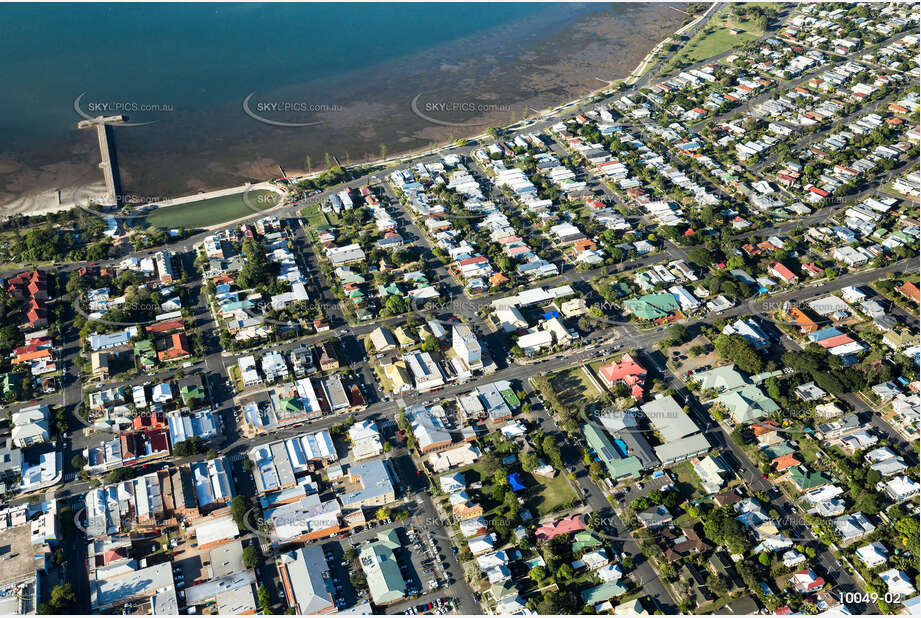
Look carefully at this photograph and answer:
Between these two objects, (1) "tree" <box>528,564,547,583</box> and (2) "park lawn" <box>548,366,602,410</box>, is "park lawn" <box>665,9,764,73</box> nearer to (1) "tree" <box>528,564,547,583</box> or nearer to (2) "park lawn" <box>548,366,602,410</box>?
(2) "park lawn" <box>548,366,602,410</box>

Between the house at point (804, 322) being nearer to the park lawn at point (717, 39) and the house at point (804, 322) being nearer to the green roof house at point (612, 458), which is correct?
the green roof house at point (612, 458)

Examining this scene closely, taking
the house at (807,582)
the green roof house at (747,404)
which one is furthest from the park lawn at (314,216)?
the house at (807,582)

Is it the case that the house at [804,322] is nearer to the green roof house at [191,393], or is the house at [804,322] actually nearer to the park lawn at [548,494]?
the park lawn at [548,494]

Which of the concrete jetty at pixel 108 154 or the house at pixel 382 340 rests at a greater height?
the concrete jetty at pixel 108 154

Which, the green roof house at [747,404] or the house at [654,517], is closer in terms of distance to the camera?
the house at [654,517]

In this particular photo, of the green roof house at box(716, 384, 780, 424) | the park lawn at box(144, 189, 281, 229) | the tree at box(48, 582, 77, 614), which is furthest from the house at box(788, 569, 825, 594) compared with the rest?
the park lawn at box(144, 189, 281, 229)

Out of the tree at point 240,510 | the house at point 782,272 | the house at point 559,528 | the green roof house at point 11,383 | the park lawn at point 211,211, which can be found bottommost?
the house at point 559,528

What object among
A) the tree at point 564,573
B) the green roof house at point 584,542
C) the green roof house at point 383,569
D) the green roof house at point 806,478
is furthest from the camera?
the green roof house at point 806,478

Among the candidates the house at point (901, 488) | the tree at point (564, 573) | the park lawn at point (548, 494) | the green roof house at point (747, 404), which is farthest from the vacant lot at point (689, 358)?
the tree at point (564, 573)

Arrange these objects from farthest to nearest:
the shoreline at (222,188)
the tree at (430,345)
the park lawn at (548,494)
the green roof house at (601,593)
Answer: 1. the shoreline at (222,188)
2. the tree at (430,345)
3. the park lawn at (548,494)
4. the green roof house at (601,593)
